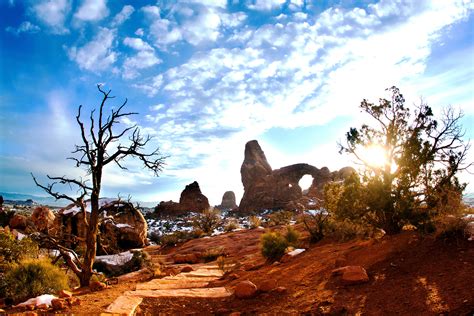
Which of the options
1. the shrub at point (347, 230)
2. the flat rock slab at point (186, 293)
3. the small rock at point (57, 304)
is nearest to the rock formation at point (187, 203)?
the shrub at point (347, 230)

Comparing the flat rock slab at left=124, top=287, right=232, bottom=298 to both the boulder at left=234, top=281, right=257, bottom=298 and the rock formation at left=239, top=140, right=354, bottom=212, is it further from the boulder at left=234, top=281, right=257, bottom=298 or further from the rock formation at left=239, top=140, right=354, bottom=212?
the rock formation at left=239, top=140, right=354, bottom=212

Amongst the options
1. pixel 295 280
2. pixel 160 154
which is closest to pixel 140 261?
pixel 160 154

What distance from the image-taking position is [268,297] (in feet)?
22.5

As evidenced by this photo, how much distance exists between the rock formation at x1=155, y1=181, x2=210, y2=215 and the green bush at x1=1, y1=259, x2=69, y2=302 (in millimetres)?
58675

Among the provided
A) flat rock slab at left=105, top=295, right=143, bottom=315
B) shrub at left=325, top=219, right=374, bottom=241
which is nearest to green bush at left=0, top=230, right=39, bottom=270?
flat rock slab at left=105, top=295, right=143, bottom=315

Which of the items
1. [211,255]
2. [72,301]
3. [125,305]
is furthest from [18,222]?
[125,305]

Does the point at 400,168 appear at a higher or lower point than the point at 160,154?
lower

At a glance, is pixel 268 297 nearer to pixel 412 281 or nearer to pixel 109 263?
pixel 412 281

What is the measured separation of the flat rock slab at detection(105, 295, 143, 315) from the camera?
566 cm

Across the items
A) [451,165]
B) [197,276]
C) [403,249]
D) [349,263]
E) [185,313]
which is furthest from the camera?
[197,276]

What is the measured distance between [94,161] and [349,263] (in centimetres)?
752

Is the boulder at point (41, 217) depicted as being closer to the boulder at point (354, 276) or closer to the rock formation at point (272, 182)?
the boulder at point (354, 276)

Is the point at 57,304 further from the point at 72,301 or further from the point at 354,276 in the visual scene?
the point at 354,276

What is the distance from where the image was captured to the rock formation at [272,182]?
227 ft
